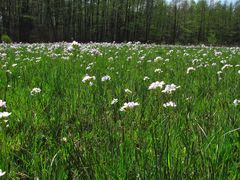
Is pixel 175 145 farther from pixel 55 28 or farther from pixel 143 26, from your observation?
pixel 143 26

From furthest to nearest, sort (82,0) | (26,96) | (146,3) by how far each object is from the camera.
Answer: (146,3) < (82,0) < (26,96)

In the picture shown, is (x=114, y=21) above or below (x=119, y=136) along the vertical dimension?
above

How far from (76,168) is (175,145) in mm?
738

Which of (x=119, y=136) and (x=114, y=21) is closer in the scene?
(x=119, y=136)

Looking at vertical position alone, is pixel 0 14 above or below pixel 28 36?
above

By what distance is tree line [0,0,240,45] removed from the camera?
75.6m

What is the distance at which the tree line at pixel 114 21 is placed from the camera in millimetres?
75625

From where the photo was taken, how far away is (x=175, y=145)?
2.42 m

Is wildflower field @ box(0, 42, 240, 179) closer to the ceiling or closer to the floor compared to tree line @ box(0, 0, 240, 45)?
closer to the floor

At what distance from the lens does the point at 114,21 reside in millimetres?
85500

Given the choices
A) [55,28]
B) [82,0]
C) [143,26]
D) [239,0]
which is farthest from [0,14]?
[239,0]

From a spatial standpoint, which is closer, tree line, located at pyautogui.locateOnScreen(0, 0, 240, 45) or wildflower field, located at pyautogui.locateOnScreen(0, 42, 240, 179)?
wildflower field, located at pyautogui.locateOnScreen(0, 42, 240, 179)

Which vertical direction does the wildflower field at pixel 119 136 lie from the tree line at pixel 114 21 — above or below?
below

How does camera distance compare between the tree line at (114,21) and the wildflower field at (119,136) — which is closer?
the wildflower field at (119,136)
